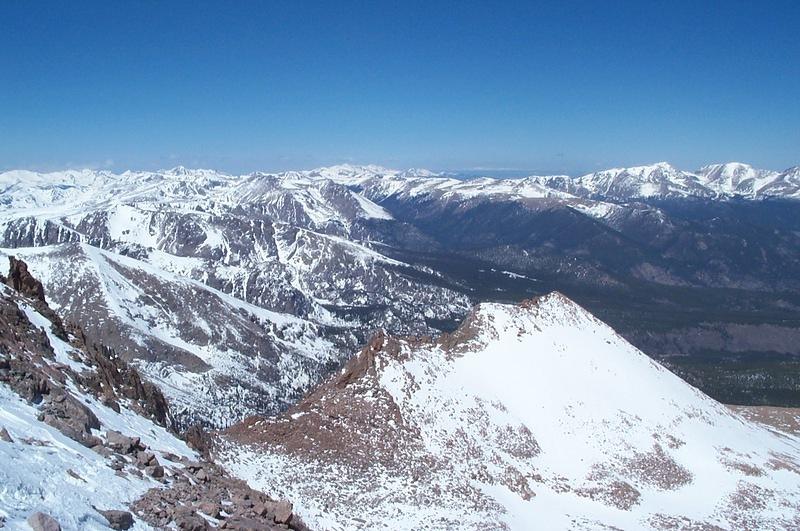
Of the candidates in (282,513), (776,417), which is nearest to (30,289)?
(282,513)

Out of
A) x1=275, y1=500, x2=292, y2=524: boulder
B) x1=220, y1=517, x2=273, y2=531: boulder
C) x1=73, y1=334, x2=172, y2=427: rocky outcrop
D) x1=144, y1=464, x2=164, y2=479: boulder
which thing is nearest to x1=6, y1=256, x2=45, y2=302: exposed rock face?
x1=73, y1=334, x2=172, y2=427: rocky outcrop

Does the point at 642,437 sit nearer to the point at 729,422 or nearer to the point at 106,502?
the point at 729,422

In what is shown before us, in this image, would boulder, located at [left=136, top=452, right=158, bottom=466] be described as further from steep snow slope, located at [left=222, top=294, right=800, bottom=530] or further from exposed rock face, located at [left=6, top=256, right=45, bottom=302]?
exposed rock face, located at [left=6, top=256, right=45, bottom=302]

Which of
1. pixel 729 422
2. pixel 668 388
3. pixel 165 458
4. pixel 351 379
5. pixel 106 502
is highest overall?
pixel 106 502

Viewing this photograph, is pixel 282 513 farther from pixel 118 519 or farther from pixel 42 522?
pixel 42 522

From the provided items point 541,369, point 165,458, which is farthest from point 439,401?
point 165,458

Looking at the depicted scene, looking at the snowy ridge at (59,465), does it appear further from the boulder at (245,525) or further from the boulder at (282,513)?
the boulder at (282,513)

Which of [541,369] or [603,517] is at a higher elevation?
[541,369]
